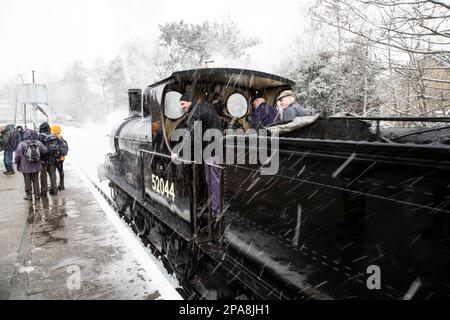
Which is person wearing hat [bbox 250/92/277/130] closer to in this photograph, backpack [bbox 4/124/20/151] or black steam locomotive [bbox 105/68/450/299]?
black steam locomotive [bbox 105/68/450/299]

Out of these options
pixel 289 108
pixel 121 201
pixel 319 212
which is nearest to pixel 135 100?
pixel 121 201

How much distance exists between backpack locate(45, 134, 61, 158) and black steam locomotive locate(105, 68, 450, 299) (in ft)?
15.6

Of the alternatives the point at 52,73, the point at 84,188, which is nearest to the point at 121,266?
the point at 84,188

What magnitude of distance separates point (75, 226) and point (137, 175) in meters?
1.37

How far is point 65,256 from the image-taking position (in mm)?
4445

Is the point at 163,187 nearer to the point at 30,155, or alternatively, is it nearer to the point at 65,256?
the point at 65,256

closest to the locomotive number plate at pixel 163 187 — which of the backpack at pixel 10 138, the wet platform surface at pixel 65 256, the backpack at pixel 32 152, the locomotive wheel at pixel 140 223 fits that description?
the wet platform surface at pixel 65 256

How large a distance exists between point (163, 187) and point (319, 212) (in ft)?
9.51

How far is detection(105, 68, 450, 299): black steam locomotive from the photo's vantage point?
155cm

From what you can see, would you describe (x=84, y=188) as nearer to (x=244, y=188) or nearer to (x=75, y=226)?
(x=75, y=226)

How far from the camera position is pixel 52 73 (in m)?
93.8

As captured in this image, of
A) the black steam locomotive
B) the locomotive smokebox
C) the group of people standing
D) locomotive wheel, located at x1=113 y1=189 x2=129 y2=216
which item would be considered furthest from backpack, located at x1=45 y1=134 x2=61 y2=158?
the black steam locomotive

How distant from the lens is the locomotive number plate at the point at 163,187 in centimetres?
431

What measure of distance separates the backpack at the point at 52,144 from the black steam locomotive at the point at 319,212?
15.6ft
